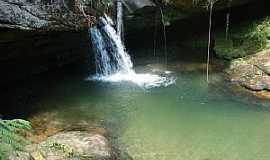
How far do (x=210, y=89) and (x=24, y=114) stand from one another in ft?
12.2

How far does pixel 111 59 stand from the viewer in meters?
10.7

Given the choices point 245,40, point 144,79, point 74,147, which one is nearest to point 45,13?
point 74,147

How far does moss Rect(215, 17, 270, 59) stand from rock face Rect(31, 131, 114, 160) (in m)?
5.03

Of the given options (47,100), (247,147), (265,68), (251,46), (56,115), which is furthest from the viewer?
(251,46)

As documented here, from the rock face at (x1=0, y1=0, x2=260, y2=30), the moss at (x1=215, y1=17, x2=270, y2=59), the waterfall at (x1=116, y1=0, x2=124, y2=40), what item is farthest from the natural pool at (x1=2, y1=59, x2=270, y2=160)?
the rock face at (x1=0, y1=0, x2=260, y2=30)

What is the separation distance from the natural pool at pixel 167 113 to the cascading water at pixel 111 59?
1.35 feet

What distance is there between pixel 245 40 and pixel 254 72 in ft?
4.90

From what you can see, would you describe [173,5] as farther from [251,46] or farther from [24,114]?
[24,114]

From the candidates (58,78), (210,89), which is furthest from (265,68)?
(58,78)

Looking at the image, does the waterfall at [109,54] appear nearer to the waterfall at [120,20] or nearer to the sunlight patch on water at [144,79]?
the waterfall at [120,20]

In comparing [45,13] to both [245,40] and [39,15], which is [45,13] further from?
[245,40]

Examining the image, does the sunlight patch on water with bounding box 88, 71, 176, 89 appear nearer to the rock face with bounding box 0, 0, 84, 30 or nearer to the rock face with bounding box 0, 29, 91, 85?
the rock face with bounding box 0, 29, 91, 85

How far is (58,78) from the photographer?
10234 mm

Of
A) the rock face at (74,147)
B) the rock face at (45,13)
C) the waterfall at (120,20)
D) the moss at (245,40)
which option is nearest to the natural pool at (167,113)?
the rock face at (74,147)
